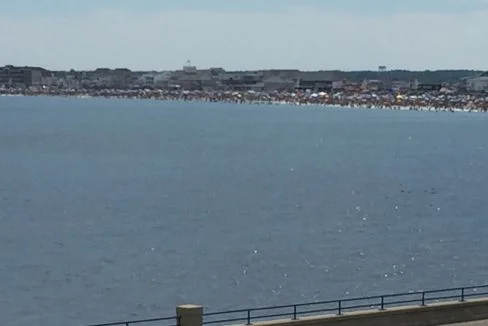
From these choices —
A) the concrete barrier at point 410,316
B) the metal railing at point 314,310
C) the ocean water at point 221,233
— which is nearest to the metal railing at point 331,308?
the metal railing at point 314,310

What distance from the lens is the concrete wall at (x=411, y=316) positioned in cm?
2753

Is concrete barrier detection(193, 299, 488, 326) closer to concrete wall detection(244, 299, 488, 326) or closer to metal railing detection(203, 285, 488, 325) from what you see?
Answer: concrete wall detection(244, 299, 488, 326)

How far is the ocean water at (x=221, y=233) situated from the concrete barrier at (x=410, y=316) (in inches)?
912

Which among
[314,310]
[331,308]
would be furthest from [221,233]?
[314,310]

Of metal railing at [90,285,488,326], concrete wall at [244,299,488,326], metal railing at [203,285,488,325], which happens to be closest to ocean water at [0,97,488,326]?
metal railing at [90,285,488,326]

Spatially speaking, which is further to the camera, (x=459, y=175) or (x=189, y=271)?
(x=459, y=175)

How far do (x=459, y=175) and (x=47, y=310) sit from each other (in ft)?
287

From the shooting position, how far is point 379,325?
28.7m

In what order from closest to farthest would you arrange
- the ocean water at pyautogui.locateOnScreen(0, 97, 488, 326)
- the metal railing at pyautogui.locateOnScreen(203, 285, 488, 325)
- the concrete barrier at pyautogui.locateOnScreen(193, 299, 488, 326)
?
the concrete barrier at pyautogui.locateOnScreen(193, 299, 488, 326) → the metal railing at pyautogui.locateOnScreen(203, 285, 488, 325) → the ocean water at pyautogui.locateOnScreen(0, 97, 488, 326)

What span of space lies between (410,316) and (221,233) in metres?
50.6

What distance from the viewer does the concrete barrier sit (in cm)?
2750

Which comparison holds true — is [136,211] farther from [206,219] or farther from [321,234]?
[321,234]

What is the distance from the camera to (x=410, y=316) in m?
29.3

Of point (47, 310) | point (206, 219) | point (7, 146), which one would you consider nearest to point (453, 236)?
point (206, 219)
